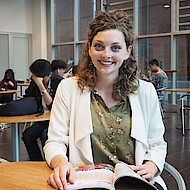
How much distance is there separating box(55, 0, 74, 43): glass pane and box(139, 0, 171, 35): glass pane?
306 cm

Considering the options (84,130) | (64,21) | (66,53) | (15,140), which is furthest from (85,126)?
(64,21)

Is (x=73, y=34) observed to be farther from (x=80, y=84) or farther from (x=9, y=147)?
(x=80, y=84)

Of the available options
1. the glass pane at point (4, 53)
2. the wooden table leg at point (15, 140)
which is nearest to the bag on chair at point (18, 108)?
the wooden table leg at point (15, 140)

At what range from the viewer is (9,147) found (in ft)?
A: 15.8

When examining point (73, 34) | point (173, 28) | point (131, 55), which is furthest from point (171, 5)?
point (131, 55)

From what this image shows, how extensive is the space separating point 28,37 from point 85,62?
11283 millimetres

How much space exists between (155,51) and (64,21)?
13.6ft

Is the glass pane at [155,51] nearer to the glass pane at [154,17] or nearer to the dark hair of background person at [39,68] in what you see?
the glass pane at [154,17]

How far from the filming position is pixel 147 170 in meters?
1.31

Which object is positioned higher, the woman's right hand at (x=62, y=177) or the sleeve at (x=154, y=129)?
the sleeve at (x=154, y=129)

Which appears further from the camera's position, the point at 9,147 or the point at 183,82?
the point at 183,82

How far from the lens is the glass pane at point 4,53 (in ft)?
37.9

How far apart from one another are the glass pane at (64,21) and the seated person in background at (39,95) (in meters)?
8.53

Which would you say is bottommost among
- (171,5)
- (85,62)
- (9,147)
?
(9,147)
